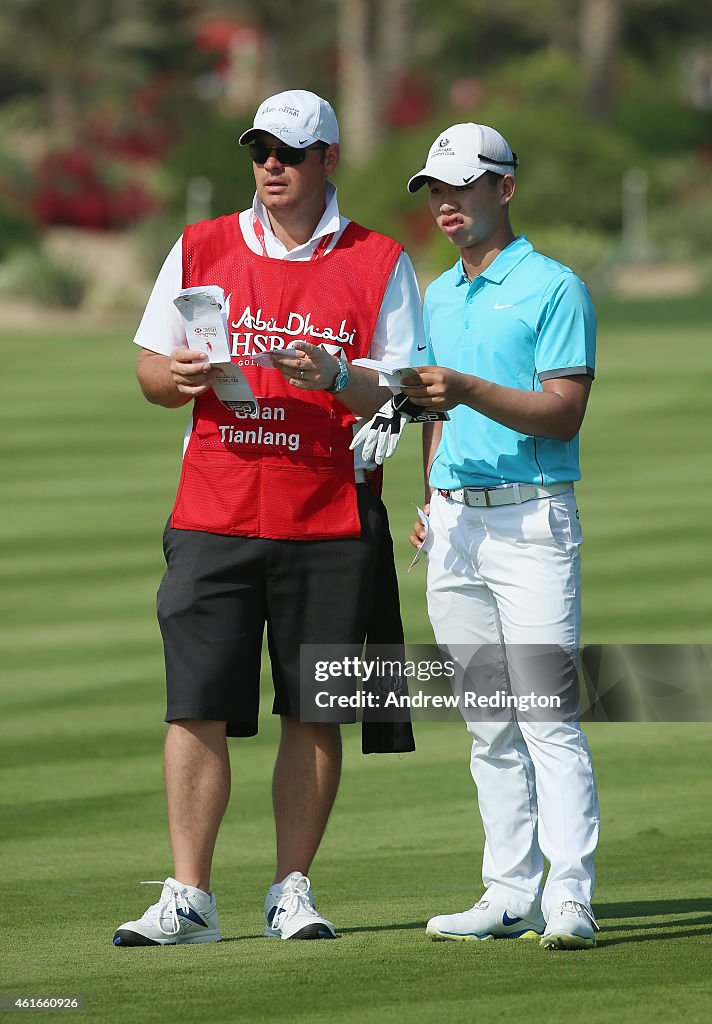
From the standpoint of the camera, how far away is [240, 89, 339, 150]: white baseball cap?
5387 mm

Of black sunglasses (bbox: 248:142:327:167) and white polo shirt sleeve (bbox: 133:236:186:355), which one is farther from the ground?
black sunglasses (bbox: 248:142:327:167)

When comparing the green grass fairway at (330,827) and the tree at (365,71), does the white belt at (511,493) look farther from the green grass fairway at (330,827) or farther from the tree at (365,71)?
the tree at (365,71)

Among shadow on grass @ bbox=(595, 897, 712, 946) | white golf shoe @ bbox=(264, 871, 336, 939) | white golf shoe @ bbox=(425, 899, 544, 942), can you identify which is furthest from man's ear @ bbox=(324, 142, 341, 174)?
shadow on grass @ bbox=(595, 897, 712, 946)

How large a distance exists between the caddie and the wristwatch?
148mm

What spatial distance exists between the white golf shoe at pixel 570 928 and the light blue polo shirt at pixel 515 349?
1.12 meters

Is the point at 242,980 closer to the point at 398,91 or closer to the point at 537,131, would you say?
the point at 537,131

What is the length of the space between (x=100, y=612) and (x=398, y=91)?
150 ft

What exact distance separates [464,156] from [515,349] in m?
0.54

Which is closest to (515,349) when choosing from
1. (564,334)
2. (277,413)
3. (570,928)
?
(564,334)

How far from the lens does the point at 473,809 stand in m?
7.71

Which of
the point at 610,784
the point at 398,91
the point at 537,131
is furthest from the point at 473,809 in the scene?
the point at 398,91

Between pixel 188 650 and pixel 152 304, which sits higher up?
pixel 152 304

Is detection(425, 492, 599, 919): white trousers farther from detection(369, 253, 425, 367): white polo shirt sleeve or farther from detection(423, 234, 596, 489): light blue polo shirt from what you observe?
detection(369, 253, 425, 367): white polo shirt sleeve

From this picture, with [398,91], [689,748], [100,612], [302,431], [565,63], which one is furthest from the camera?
[398,91]
